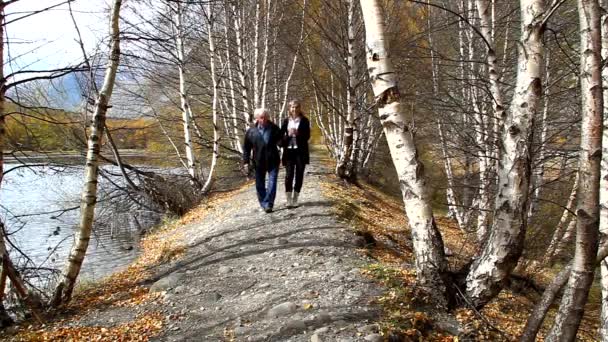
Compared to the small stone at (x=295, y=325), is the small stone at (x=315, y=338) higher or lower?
lower

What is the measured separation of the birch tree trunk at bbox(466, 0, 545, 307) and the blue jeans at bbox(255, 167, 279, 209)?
14.2 feet

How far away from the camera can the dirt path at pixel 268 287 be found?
4480 mm

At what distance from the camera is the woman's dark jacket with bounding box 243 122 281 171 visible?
8203 millimetres

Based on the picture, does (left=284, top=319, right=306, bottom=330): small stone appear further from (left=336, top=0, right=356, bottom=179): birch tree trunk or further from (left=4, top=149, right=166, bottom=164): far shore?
(left=336, top=0, right=356, bottom=179): birch tree trunk

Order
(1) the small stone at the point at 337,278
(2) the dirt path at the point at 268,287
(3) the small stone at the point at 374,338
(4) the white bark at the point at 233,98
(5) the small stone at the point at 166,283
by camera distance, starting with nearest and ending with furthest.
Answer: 1. (3) the small stone at the point at 374,338
2. (2) the dirt path at the point at 268,287
3. (1) the small stone at the point at 337,278
4. (5) the small stone at the point at 166,283
5. (4) the white bark at the point at 233,98

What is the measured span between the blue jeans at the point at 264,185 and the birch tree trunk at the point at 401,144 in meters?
3.90

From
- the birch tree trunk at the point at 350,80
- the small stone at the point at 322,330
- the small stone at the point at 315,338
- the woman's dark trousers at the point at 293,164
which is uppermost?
the birch tree trunk at the point at 350,80

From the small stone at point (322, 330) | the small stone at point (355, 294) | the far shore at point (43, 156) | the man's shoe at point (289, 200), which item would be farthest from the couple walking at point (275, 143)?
the small stone at point (322, 330)

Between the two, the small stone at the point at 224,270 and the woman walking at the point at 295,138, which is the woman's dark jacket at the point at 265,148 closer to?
the woman walking at the point at 295,138

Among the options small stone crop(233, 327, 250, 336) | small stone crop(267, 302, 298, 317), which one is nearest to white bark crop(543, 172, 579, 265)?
small stone crop(267, 302, 298, 317)

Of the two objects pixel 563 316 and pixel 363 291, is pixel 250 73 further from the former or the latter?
pixel 563 316

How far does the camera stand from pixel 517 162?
4.34 m

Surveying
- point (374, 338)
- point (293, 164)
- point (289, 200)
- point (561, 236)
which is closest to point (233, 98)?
point (289, 200)

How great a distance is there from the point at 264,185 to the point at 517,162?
5088 millimetres
